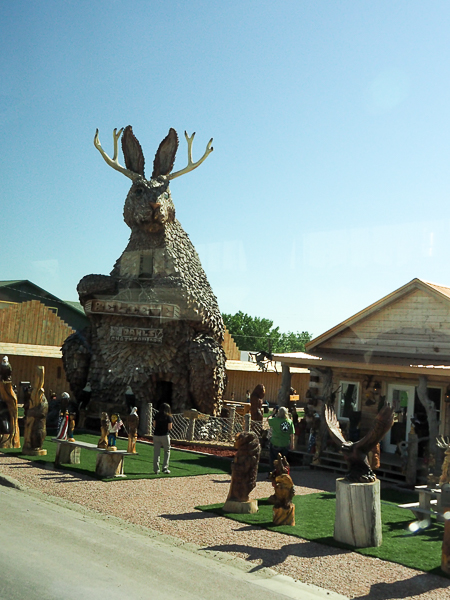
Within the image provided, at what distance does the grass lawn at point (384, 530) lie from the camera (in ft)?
26.1

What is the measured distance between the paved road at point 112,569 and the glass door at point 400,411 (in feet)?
29.5

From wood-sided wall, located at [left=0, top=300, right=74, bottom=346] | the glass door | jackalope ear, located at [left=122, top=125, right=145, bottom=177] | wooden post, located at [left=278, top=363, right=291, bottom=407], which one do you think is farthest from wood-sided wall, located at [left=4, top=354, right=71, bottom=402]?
the glass door

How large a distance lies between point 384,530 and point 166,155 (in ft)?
45.7

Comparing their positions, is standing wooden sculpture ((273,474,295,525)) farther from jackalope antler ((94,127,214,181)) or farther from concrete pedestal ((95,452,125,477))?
jackalope antler ((94,127,214,181))

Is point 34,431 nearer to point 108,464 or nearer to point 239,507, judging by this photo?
point 108,464

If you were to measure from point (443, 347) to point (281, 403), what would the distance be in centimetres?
445

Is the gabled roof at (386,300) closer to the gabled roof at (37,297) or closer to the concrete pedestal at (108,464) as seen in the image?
the concrete pedestal at (108,464)

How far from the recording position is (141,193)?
63.8ft

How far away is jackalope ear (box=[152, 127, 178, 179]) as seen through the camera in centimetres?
2000

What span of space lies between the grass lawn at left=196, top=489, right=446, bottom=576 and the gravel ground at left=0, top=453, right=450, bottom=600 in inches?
8.4

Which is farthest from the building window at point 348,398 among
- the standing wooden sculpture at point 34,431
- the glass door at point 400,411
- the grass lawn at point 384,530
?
the standing wooden sculpture at point 34,431

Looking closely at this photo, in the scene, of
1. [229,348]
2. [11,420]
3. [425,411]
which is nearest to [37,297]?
[229,348]

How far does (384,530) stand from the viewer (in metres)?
9.39

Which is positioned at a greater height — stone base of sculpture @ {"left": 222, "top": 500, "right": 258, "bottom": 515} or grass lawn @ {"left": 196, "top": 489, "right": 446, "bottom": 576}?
stone base of sculpture @ {"left": 222, "top": 500, "right": 258, "bottom": 515}
